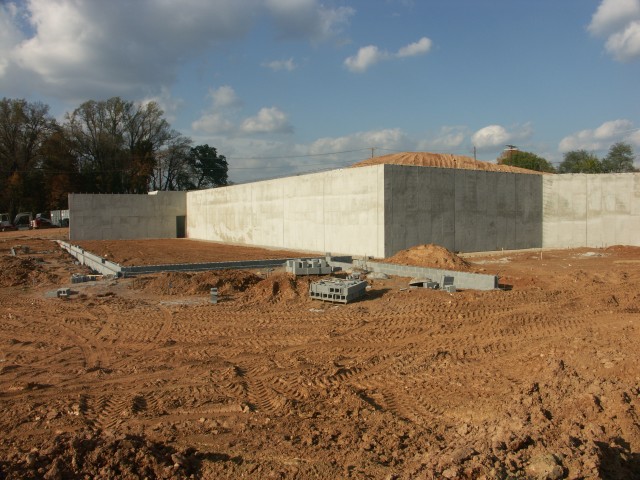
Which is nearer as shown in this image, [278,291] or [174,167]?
[278,291]

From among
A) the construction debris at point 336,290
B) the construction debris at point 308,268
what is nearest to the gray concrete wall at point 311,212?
the construction debris at point 308,268

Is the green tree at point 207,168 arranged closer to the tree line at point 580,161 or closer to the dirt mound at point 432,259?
the tree line at point 580,161

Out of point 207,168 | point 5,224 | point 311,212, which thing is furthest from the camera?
point 207,168

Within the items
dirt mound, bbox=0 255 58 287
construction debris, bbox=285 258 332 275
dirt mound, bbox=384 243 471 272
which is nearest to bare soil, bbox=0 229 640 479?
construction debris, bbox=285 258 332 275

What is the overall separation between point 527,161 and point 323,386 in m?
64.3

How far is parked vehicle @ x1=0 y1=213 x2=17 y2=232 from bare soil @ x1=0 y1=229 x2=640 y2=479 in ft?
156

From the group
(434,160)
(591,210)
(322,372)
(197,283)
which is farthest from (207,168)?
(322,372)

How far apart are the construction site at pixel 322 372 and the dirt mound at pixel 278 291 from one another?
7cm

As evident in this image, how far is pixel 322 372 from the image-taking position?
6656mm

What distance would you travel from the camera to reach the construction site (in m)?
4.05

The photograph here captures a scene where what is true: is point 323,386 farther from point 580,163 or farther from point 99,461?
point 580,163

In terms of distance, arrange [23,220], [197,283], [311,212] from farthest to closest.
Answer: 1. [23,220]
2. [311,212]
3. [197,283]

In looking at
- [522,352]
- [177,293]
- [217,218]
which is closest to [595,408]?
[522,352]

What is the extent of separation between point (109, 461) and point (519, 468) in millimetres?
3157
